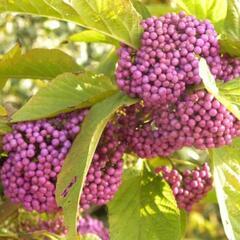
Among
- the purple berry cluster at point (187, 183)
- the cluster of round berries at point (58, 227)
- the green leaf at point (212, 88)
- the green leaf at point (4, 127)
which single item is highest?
the green leaf at point (212, 88)

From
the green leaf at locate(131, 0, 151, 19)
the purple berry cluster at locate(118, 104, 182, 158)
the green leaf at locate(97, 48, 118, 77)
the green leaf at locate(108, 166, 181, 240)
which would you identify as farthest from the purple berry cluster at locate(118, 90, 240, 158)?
the green leaf at locate(97, 48, 118, 77)

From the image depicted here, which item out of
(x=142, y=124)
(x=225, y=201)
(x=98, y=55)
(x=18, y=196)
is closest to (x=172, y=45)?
(x=142, y=124)

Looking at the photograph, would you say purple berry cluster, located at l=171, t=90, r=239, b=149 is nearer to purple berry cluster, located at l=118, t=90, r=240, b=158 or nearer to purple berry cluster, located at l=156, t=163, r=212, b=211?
purple berry cluster, located at l=118, t=90, r=240, b=158

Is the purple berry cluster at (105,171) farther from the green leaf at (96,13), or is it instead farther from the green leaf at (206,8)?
the green leaf at (206,8)

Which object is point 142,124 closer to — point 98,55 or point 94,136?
point 94,136

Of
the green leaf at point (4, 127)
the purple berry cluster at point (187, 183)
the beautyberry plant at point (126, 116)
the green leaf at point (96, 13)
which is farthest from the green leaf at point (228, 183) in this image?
the green leaf at point (4, 127)
